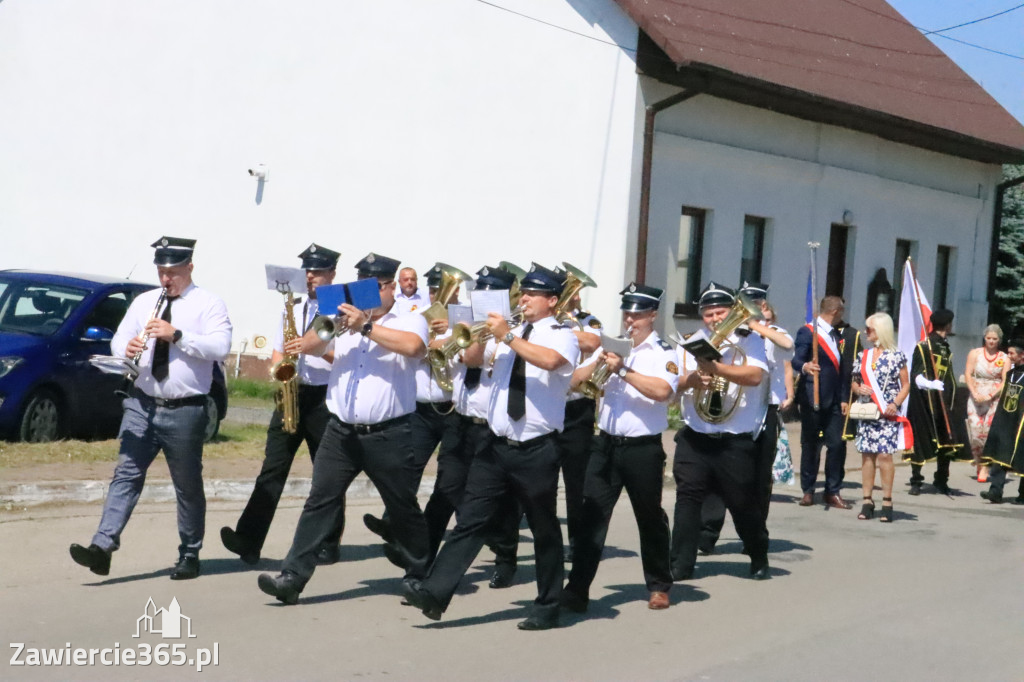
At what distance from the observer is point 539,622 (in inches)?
292

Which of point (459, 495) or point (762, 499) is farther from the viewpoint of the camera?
point (762, 499)

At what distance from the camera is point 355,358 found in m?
7.75

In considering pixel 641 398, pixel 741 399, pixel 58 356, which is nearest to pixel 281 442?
pixel 641 398

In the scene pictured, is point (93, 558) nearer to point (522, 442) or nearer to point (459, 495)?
point (459, 495)

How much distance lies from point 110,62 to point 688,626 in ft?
59.3

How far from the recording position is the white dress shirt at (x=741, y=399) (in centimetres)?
865

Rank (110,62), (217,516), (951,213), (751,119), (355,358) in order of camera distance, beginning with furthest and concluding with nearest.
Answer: (951,213), (110,62), (751,119), (217,516), (355,358)

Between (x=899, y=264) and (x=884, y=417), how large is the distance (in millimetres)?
14473

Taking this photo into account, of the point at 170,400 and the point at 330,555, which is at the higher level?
the point at 170,400

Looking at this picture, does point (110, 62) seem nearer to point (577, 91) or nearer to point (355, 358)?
point (577, 91)

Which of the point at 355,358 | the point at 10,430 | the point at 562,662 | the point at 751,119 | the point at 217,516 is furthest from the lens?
the point at 751,119

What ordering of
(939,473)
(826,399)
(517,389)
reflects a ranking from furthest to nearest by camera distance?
(939,473), (826,399), (517,389)

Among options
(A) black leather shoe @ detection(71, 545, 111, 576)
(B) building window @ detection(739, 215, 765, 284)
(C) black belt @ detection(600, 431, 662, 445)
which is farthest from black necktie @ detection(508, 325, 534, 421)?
(B) building window @ detection(739, 215, 765, 284)

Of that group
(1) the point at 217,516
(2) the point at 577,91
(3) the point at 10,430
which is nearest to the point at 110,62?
(2) the point at 577,91
